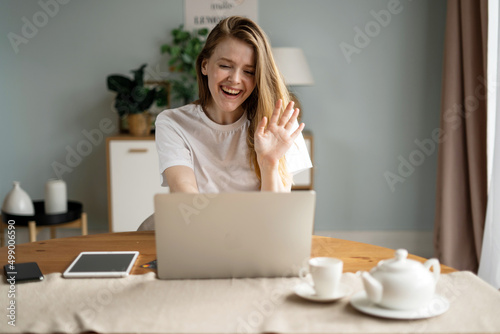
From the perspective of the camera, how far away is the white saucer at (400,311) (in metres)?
0.98

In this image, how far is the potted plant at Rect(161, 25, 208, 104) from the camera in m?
3.52

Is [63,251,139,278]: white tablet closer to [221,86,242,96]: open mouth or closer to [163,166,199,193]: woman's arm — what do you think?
[163,166,199,193]: woman's arm

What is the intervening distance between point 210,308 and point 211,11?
9.42ft

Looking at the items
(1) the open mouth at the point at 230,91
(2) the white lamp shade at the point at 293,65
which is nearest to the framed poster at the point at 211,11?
(2) the white lamp shade at the point at 293,65

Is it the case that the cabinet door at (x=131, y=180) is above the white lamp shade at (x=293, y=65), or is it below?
below

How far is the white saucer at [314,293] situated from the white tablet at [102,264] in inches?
16.2

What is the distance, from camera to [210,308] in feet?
3.40

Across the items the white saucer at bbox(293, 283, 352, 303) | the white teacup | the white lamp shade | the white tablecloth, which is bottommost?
the white tablecloth

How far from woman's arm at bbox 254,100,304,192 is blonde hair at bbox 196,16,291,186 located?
8 centimetres

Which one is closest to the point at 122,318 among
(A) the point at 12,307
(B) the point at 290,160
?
(A) the point at 12,307

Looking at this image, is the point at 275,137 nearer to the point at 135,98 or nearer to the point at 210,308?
the point at 210,308

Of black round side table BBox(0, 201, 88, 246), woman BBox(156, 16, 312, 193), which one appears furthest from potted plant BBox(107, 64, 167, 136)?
woman BBox(156, 16, 312, 193)

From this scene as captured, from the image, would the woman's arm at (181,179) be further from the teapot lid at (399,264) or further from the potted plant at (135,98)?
the potted plant at (135,98)

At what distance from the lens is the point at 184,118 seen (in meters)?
1.98
